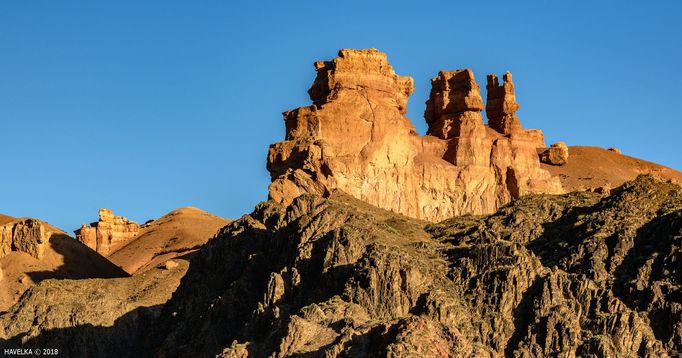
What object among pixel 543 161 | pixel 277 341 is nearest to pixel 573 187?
pixel 543 161

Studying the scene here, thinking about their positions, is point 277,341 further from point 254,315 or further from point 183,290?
point 183,290

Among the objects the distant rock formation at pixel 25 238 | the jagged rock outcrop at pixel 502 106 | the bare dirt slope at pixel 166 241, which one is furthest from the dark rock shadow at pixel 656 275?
the bare dirt slope at pixel 166 241

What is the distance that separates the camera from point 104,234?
19675cm

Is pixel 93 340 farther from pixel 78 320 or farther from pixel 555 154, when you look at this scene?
pixel 555 154

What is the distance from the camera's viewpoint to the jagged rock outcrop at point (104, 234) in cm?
19462

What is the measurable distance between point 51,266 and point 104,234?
4091cm

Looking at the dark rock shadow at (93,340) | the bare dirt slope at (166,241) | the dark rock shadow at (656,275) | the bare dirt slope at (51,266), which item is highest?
the bare dirt slope at (166,241)

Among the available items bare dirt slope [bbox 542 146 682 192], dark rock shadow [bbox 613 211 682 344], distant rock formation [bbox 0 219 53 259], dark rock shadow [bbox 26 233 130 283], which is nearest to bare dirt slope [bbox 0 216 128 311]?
dark rock shadow [bbox 26 233 130 283]

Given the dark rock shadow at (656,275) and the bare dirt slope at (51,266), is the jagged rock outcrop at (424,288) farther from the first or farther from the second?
the bare dirt slope at (51,266)

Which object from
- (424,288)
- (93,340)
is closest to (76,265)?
(93,340)

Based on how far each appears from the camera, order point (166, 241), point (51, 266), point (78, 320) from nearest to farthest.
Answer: point (78, 320) < point (51, 266) < point (166, 241)

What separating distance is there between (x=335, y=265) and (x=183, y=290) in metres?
19.3

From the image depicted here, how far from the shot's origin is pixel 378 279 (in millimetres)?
93125

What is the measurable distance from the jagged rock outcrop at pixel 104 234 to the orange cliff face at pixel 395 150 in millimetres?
51968
